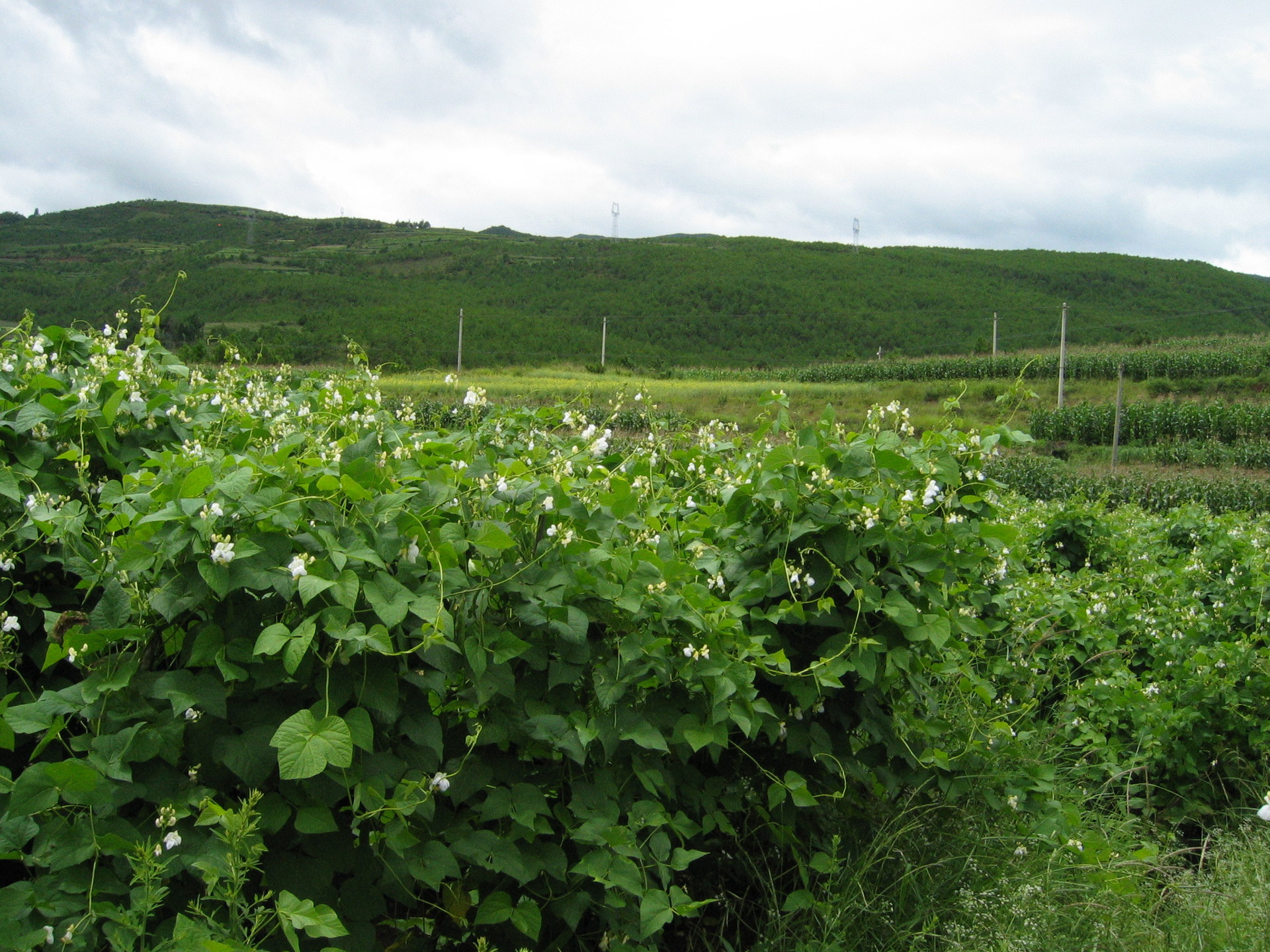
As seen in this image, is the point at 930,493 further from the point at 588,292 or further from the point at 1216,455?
the point at 588,292

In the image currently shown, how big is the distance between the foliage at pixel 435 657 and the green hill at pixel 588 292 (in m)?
43.9

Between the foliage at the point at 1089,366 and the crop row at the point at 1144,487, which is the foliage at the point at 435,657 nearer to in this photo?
the crop row at the point at 1144,487

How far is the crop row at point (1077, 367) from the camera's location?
103 feet

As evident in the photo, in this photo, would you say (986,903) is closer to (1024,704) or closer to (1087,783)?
(1024,704)

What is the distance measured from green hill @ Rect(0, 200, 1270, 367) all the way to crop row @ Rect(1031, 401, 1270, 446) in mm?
17940

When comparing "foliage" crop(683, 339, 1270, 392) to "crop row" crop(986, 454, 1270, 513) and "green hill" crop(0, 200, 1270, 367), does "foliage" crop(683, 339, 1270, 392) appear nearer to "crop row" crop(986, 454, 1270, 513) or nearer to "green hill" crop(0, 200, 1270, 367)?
"crop row" crop(986, 454, 1270, 513)

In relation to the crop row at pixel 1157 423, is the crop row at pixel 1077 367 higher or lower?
higher

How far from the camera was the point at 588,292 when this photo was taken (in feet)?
247

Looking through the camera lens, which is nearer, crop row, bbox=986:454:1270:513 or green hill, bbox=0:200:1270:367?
crop row, bbox=986:454:1270:513

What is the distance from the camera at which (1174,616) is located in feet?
15.2

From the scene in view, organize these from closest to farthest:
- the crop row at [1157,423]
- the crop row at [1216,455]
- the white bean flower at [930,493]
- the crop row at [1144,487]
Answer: the white bean flower at [930,493] < the crop row at [1144,487] < the crop row at [1216,455] < the crop row at [1157,423]

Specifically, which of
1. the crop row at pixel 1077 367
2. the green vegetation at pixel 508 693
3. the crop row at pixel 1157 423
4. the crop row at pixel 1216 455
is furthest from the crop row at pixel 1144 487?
the green vegetation at pixel 508 693

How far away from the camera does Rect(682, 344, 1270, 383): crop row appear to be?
31.4 m

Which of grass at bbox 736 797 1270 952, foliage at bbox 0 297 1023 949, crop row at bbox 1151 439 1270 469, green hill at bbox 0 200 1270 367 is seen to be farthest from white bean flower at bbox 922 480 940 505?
green hill at bbox 0 200 1270 367
